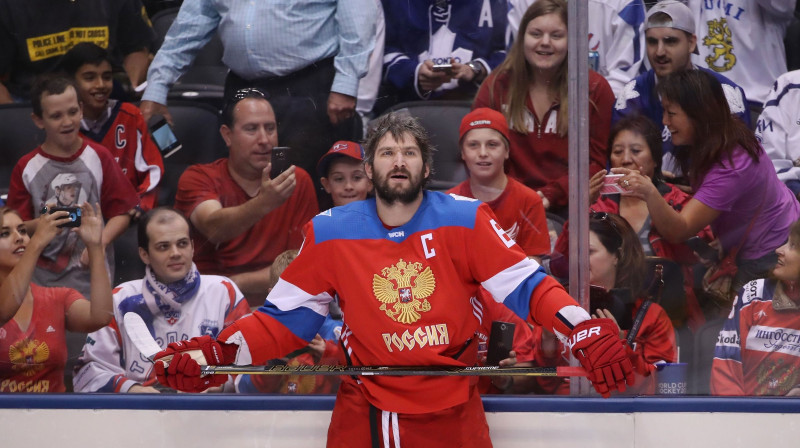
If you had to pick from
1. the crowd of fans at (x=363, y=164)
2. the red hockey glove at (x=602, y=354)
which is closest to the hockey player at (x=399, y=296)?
the red hockey glove at (x=602, y=354)

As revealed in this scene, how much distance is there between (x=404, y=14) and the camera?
2709mm

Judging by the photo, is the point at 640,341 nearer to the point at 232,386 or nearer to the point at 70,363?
the point at 232,386

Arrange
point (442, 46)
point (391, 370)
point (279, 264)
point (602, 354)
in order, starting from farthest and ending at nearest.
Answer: point (442, 46) < point (279, 264) < point (391, 370) < point (602, 354)

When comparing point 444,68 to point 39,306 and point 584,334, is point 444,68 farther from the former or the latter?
point 39,306

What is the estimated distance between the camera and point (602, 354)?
2.06 metres

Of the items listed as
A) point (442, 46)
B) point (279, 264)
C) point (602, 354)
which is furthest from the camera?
point (442, 46)

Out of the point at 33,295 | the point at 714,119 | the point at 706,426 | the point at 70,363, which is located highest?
the point at 714,119

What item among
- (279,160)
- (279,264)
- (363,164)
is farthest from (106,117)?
(363,164)

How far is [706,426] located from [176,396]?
1427 millimetres

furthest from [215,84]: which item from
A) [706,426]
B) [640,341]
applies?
[706,426]

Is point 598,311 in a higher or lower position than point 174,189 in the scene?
lower

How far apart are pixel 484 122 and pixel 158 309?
1.04 metres

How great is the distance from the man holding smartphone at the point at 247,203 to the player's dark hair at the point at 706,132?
1.01 metres

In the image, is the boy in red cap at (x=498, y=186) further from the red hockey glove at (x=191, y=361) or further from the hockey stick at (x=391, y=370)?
the red hockey glove at (x=191, y=361)
